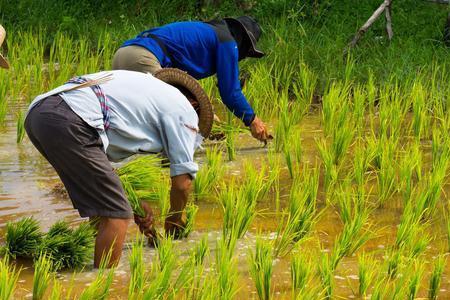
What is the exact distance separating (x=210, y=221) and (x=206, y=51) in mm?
1047

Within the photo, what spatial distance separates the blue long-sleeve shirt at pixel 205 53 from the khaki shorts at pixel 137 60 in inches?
1.4

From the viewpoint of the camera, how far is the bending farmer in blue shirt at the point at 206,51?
512 cm

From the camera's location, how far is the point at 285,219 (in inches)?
183

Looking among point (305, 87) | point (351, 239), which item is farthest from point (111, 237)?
point (305, 87)

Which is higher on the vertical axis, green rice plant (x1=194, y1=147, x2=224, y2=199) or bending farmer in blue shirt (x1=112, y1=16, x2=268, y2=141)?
bending farmer in blue shirt (x1=112, y1=16, x2=268, y2=141)

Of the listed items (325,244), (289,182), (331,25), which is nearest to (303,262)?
(325,244)

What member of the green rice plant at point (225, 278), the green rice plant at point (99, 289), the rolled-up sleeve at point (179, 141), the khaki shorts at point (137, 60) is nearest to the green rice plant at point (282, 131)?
the khaki shorts at point (137, 60)

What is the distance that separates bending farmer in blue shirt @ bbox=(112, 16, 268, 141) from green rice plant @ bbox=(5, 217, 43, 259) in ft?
4.72

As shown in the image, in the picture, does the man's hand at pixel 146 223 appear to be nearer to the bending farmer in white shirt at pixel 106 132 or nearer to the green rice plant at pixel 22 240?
the bending farmer in white shirt at pixel 106 132

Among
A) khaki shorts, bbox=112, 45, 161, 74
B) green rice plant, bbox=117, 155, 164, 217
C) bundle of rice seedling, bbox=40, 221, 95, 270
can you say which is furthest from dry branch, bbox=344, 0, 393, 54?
bundle of rice seedling, bbox=40, 221, 95, 270

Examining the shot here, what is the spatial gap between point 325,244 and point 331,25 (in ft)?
15.9

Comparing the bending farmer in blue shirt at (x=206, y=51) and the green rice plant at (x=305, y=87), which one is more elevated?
the bending farmer in blue shirt at (x=206, y=51)

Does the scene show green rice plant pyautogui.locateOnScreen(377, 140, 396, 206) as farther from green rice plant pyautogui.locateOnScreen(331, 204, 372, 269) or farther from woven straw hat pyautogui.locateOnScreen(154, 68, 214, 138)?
woven straw hat pyautogui.locateOnScreen(154, 68, 214, 138)

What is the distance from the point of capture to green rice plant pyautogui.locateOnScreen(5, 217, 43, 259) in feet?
12.9
